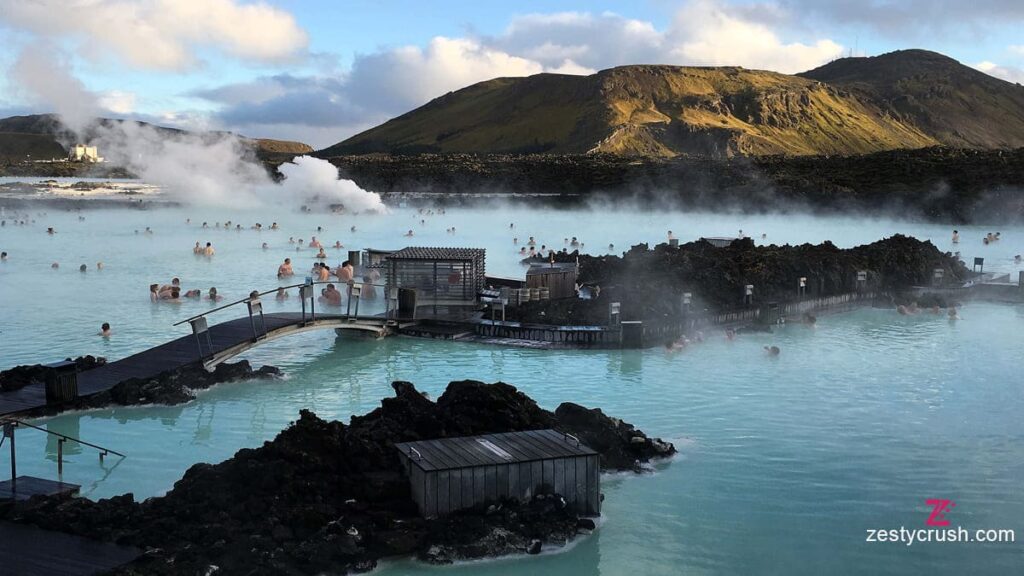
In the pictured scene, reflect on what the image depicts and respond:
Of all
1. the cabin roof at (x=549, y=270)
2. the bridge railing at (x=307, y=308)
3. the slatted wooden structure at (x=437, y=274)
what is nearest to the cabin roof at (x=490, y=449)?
the bridge railing at (x=307, y=308)

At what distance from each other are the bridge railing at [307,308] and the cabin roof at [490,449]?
21.9ft

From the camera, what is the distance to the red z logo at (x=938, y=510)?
10250mm

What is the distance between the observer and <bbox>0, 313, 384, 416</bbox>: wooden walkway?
556 inches

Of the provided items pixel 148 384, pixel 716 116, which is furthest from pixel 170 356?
pixel 716 116

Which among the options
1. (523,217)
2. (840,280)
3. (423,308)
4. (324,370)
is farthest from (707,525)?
(523,217)

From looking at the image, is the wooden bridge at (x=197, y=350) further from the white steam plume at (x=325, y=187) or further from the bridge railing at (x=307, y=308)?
the white steam plume at (x=325, y=187)

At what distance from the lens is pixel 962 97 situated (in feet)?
492

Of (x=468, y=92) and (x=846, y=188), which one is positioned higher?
(x=468, y=92)

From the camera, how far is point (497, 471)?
30.4 feet

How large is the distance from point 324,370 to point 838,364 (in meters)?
10.1

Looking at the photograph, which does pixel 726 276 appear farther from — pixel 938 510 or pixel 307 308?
pixel 938 510

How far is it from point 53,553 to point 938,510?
9.09 m

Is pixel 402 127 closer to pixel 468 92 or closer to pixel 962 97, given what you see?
pixel 468 92

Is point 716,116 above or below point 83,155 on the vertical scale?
above
